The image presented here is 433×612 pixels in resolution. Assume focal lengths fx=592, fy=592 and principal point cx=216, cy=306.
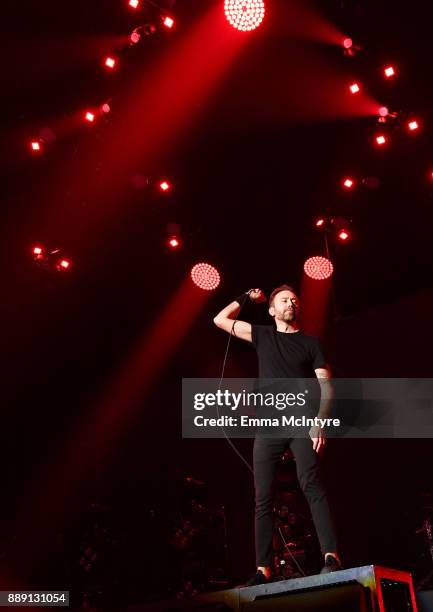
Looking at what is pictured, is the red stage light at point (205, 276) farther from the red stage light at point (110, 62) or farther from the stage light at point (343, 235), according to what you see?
the red stage light at point (110, 62)

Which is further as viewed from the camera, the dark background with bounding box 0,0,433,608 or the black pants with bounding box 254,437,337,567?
the dark background with bounding box 0,0,433,608

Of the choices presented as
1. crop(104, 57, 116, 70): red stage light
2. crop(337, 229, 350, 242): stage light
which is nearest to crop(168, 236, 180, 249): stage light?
crop(337, 229, 350, 242): stage light

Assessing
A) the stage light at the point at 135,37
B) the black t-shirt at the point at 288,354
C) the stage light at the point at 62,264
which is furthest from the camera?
the stage light at the point at 62,264

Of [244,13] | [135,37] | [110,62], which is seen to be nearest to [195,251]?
[110,62]

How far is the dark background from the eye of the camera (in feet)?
14.4

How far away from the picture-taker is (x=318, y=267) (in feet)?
19.6

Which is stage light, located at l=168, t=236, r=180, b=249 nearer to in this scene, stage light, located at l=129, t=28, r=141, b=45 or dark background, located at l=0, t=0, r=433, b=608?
dark background, located at l=0, t=0, r=433, b=608

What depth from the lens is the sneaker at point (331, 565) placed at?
2.67 meters

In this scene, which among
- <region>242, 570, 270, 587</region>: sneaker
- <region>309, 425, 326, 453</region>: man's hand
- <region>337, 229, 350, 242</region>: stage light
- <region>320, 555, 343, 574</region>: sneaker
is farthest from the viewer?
<region>337, 229, 350, 242</region>: stage light

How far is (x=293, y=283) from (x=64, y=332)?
7.95 feet

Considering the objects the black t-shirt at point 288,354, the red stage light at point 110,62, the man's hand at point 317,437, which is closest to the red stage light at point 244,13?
the red stage light at point 110,62

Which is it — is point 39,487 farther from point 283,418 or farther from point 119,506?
point 283,418

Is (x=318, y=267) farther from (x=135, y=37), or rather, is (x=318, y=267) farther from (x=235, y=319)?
(x=135, y=37)

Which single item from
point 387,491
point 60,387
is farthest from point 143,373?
point 387,491
